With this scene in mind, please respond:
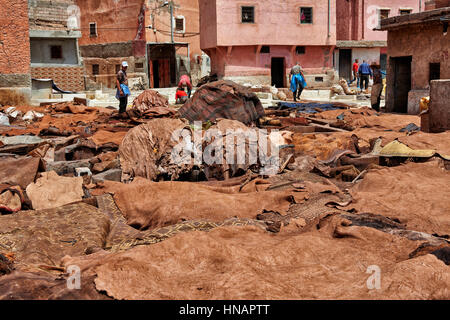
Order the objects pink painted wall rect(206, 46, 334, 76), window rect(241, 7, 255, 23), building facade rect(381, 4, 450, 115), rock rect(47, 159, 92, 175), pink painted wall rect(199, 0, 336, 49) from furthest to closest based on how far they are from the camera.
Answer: pink painted wall rect(206, 46, 334, 76), window rect(241, 7, 255, 23), pink painted wall rect(199, 0, 336, 49), building facade rect(381, 4, 450, 115), rock rect(47, 159, 92, 175)

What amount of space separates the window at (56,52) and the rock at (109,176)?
1985 cm

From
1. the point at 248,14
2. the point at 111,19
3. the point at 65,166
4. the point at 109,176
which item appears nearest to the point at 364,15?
the point at 248,14

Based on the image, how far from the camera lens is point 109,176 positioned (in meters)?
7.02

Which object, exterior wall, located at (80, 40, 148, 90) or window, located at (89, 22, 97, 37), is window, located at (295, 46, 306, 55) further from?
window, located at (89, 22, 97, 37)

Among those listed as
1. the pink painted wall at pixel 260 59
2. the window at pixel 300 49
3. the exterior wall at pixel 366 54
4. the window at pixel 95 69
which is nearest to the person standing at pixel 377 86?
the pink painted wall at pixel 260 59

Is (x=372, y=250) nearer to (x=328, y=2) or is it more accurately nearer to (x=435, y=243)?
(x=435, y=243)

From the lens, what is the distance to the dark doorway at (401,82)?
1590 centimetres

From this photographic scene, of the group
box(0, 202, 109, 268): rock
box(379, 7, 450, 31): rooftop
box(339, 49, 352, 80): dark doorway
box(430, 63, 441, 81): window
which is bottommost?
box(0, 202, 109, 268): rock

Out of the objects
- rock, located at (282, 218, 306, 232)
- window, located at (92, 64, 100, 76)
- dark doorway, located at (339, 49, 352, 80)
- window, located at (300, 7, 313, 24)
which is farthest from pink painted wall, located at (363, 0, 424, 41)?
rock, located at (282, 218, 306, 232)

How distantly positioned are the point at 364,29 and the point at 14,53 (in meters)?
23.0

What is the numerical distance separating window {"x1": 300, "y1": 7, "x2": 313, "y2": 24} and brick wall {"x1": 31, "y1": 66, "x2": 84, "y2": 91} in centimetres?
1282

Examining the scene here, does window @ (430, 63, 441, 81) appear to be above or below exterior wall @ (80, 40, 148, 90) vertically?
below

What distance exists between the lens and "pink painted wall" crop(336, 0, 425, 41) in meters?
31.9

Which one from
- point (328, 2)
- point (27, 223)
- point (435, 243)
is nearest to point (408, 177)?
point (435, 243)
